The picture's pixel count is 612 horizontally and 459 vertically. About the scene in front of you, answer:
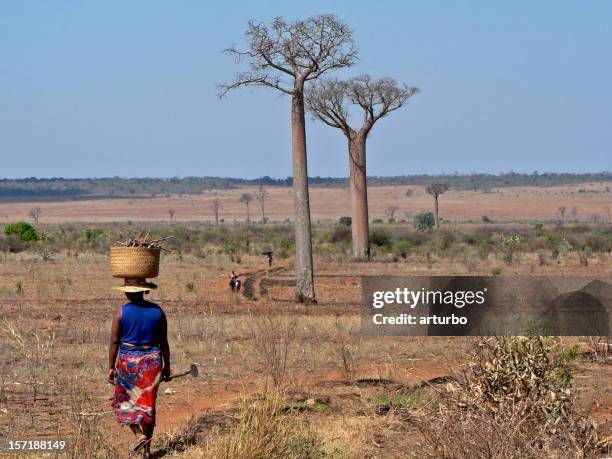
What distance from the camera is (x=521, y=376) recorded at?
6.91 meters

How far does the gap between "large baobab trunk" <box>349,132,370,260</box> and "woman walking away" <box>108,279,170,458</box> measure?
77.1 feet

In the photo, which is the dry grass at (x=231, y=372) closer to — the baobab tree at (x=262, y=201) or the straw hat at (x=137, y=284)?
the straw hat at (x=137, y=284)

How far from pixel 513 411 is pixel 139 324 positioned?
2217 millimetres

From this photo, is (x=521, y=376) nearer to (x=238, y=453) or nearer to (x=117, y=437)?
(x=238, y=453)

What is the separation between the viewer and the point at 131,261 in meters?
6.53

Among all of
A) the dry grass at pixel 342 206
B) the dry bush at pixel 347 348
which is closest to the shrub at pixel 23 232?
the dry bush at pixel 347 348

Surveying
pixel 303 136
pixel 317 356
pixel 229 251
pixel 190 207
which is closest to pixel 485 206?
pixel 190 207

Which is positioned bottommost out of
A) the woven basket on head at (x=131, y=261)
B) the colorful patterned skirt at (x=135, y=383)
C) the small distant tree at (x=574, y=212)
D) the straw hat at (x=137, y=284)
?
the small distant tree at (x=574, y=212)

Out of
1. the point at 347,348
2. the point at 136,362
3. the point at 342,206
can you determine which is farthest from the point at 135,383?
the point at 342,206

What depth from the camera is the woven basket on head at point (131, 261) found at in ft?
21.4

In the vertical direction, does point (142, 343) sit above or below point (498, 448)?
above

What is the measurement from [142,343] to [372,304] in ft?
18.3

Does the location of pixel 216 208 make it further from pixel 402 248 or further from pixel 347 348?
pixel 347 348

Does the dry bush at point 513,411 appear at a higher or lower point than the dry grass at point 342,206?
higher
